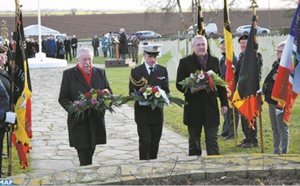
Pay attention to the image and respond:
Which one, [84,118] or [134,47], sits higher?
[84,118]

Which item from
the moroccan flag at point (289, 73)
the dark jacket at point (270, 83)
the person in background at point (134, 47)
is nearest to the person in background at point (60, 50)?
the person in background at point (134, 47)

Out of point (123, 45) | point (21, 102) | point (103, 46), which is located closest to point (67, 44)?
point (103, 46)

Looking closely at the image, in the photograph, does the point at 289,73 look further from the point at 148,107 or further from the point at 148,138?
the point at 148,138

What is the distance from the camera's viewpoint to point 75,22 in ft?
289

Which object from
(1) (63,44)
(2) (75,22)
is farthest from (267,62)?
(2) (75,22)

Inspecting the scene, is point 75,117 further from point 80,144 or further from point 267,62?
point 267,62

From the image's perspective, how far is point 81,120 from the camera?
7684 mm

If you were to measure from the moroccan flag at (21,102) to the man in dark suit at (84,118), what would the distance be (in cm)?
72

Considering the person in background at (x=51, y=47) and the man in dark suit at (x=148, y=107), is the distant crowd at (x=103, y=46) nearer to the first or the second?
the person in background at (x=51, y=47)

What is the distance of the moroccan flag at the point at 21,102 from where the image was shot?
26.5 ft

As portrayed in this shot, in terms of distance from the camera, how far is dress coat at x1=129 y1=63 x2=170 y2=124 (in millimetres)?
8055

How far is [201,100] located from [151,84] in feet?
2.51

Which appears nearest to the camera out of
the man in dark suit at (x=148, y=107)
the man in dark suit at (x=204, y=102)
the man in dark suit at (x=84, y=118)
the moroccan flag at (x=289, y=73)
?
the moroccan flag at (x=289, y=73)

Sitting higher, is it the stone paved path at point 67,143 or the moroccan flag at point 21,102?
the moroccan flag at point 21,102
